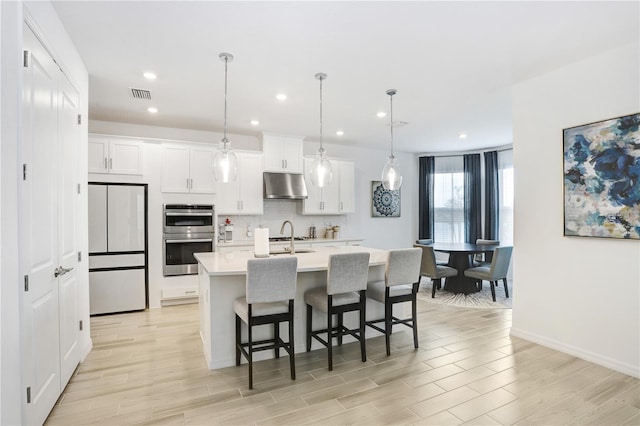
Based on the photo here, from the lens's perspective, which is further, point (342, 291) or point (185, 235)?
point (185, 235)

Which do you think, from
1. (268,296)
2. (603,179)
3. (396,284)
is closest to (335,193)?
(396,284)

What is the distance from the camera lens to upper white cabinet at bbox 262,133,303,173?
226 inches

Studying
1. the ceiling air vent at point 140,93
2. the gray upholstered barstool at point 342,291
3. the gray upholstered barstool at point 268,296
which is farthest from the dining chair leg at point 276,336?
the ceiling air vent at point 140,93

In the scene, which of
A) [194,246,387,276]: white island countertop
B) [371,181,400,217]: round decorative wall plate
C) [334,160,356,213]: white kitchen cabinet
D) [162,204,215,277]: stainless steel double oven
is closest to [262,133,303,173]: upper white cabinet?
[334,160,356,213]: white kitchen cabinet

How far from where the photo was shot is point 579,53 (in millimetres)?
2959

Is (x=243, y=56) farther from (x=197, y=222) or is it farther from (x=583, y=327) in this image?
(x=583, y=327)

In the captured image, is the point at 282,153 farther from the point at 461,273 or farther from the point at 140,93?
the point at 461,273

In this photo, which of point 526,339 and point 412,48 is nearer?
point 412,48

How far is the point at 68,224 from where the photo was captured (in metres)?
2.68

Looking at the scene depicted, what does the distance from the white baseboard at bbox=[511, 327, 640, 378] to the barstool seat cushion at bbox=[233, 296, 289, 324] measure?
2.66 meters

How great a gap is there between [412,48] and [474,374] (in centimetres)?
280

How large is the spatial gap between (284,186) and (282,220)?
0.79 m

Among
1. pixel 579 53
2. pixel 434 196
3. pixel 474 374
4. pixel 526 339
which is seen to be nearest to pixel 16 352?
pixel 474 374

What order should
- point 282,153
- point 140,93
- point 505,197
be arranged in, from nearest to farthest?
point 140,93, point 282,153, point 505,197
